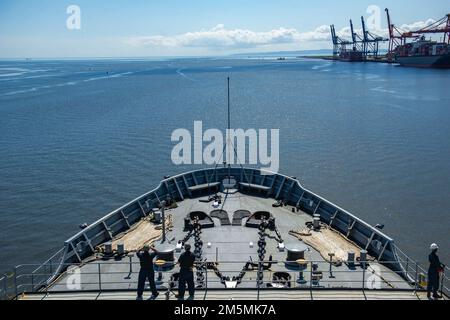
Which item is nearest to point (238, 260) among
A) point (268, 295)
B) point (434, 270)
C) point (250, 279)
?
point (250, 279)

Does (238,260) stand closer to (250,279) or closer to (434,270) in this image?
(250,279)

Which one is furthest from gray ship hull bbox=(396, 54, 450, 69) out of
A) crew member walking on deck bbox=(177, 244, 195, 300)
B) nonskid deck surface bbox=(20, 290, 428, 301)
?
crew member walking on deck bbox=(177, 244, 195, 300)

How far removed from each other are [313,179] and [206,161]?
12.7m

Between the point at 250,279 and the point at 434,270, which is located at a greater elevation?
the point at 434,270

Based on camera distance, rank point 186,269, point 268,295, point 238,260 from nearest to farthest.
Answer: point 186,269, point 268,295, point 238,260

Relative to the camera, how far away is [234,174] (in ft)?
89.2

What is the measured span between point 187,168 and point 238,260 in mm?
29645

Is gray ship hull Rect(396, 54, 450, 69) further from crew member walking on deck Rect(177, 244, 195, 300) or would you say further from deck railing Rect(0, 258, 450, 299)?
crew member walking on deck Rect(177, 244, 195, 300)

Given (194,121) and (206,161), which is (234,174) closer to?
(206,161)

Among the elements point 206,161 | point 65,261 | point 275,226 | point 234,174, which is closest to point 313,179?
point 206,161

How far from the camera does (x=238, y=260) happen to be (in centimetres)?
1673

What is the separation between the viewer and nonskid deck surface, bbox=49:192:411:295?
48.3 feet

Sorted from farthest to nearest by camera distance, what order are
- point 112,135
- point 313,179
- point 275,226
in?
point 112,135 → point 313,179 → point 275,226

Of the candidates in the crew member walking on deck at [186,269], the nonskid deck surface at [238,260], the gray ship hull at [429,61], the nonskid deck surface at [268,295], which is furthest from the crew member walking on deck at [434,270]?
the gray ship hull at [429,61]
